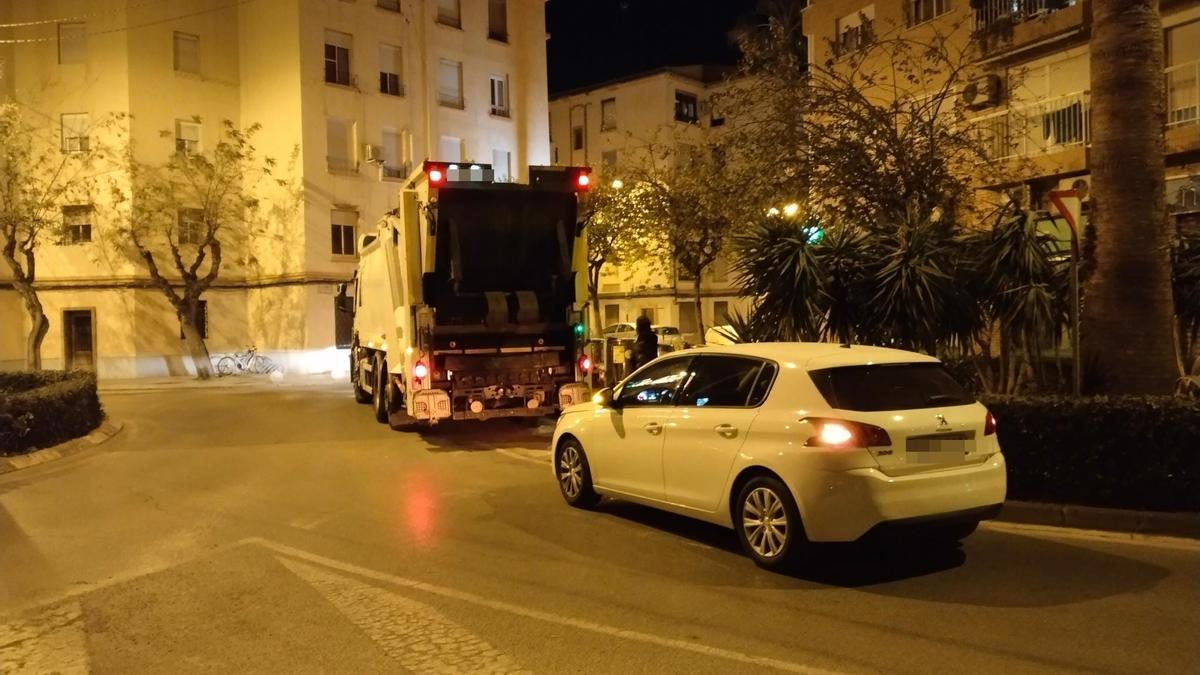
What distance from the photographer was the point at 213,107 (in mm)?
31578

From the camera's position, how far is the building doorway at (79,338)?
30094 millimetres

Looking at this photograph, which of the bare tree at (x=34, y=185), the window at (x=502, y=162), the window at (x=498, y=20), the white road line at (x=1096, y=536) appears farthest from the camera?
the window at (x=498, y=20)

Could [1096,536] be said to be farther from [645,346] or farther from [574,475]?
[645,346]

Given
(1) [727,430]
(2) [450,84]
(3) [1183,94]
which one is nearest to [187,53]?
(2) [450,84]

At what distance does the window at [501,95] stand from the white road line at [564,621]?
3166cm

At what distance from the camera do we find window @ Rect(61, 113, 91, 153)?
96.2ft

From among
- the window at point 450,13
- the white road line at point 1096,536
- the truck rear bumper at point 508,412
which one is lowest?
the white road line at point 1096,536

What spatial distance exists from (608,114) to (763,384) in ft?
141

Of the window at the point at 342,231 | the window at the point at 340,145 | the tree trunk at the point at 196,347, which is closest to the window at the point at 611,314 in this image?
the window at the point at 342,231

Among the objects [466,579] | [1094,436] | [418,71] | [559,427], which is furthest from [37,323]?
[1094,436]

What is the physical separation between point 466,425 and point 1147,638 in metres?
11.2

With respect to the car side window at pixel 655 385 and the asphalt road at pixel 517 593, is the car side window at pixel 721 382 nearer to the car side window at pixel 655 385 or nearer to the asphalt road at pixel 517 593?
the car side window at pixel 655 385

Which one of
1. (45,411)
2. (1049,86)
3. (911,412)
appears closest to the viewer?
(911,412)

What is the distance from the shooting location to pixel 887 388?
6219mm
